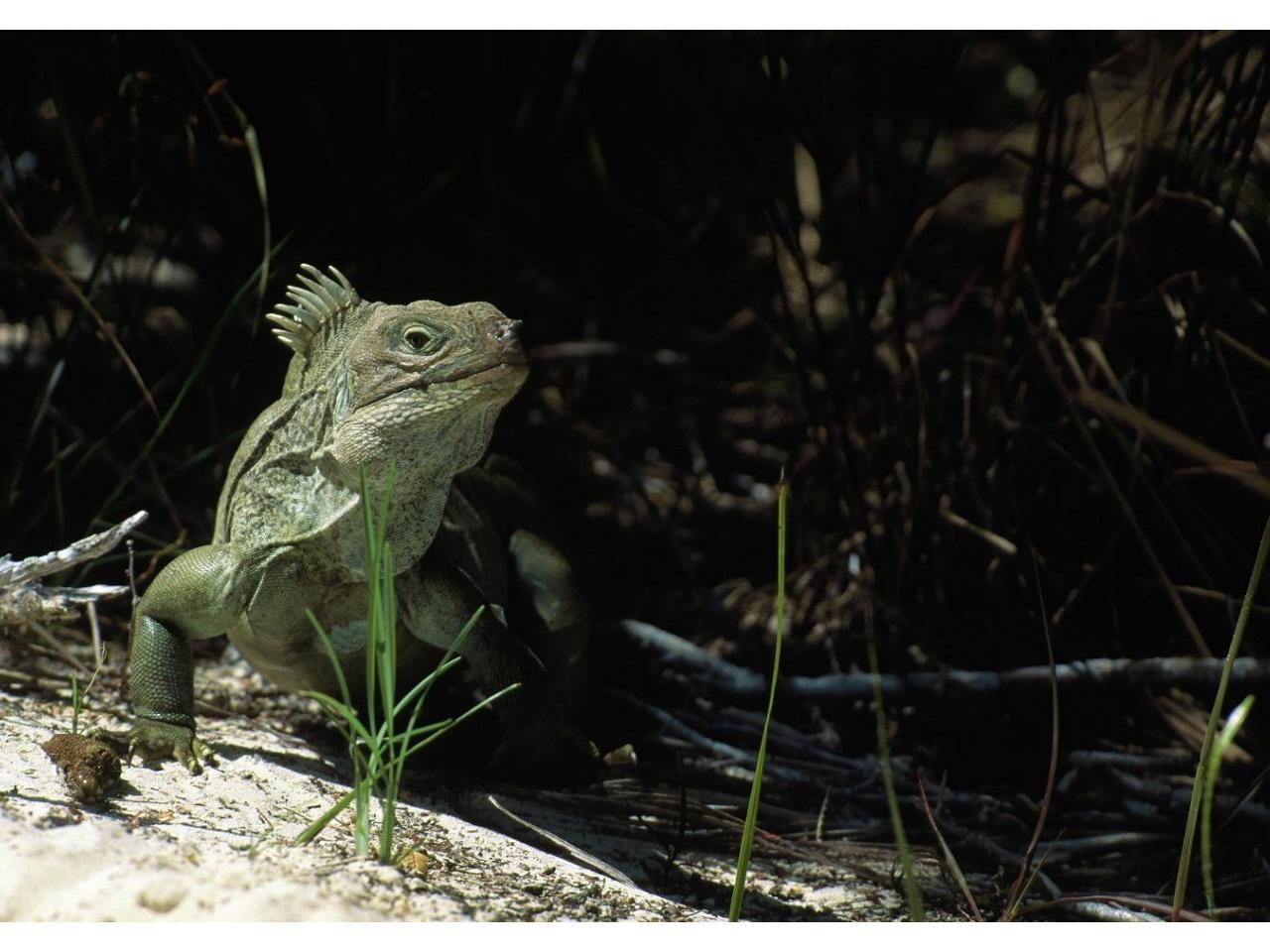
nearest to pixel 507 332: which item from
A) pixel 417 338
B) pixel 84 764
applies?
pixel 417 338

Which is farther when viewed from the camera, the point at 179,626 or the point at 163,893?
the point at 179,626

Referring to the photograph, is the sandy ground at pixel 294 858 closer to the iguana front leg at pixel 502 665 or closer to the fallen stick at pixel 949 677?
the iguana front leg at pixel 502 665

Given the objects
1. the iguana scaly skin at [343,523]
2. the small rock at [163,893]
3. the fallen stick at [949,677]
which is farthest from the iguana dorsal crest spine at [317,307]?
the fallen stick at [949,677]

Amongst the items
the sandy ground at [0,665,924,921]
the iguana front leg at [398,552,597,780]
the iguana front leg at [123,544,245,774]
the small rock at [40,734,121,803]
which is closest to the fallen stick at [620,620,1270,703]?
the iguana front leg at [398,552,597,780]

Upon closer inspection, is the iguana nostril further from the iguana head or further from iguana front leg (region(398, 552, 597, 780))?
iguana front leg (region(398, 552, 597, 780))

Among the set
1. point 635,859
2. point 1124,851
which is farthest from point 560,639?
point 1124,851

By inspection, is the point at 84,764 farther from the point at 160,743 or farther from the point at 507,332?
the point at 507,332
